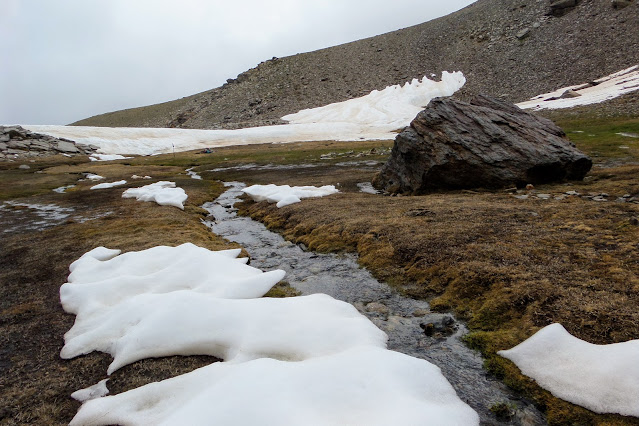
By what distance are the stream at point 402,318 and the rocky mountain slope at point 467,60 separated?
103 m

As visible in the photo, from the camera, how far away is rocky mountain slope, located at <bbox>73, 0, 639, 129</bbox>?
10003 centimetres

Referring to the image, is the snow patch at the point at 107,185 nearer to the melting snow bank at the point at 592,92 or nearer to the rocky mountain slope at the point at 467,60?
the melting snow bank at the point at 592,92

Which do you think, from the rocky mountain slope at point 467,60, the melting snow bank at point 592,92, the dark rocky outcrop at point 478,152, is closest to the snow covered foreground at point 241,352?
the dark rocky outcrop at point 478,152

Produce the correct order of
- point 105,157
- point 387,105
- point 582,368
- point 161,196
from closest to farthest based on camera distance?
point 582,368 < point 161,196 < point 105,157 < point 387,105

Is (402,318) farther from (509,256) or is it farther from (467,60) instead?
(467,60)

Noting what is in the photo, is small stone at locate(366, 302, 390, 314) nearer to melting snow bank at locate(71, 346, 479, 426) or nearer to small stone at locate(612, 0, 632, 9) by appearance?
melting snow bank at locate(71, 346, 479, 426)

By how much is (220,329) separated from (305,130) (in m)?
96.1

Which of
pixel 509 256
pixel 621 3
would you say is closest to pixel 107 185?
pixel 509 256

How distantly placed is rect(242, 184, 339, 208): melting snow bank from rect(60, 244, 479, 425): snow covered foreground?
39.9 feet

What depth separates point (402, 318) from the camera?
9789mm

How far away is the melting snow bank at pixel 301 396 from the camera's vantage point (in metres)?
5.60

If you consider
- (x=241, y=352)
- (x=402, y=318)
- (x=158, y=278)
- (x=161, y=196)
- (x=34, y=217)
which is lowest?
(x=402, y=318)

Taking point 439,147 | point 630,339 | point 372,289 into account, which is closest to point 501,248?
point 372,289

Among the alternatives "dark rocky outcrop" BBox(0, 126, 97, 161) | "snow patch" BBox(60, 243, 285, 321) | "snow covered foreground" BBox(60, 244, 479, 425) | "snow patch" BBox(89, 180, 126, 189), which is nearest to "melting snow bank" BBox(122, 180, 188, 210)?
"snow patch" BBox(89, 180, 126, 189)
